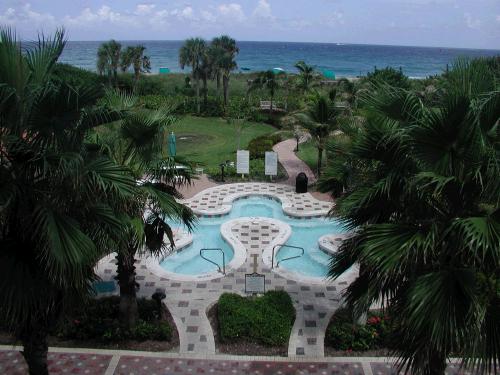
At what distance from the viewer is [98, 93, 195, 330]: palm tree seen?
24.6 ft

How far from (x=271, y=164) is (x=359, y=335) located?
37.8 ft

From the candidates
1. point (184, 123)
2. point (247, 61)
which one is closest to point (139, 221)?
point (184, 123)

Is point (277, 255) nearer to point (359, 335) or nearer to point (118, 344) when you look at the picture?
point (359, 335)

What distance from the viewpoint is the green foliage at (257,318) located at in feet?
31.2

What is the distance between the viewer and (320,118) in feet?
64.4

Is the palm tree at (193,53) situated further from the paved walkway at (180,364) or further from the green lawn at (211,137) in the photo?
the paved walkway at (180,364)

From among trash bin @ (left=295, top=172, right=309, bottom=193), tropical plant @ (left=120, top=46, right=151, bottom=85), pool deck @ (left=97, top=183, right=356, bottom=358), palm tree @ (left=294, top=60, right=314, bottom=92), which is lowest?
pool deck @ (left=97, top=183, right=356, bottom=358)

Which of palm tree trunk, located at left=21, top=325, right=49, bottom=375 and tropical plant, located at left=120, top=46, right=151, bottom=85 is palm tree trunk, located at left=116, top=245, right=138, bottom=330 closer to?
palm tree trunk, located at left=21, top=325, right=49, bottom=375

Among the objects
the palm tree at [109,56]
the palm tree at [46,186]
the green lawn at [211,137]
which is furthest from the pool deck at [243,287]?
the palm tree at [109,56]

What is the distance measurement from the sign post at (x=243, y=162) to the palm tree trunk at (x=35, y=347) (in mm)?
14635

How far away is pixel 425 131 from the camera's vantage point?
16.1 feet

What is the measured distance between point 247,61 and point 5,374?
14739 cm

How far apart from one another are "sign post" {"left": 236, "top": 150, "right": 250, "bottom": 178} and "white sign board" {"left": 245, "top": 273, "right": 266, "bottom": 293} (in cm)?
958

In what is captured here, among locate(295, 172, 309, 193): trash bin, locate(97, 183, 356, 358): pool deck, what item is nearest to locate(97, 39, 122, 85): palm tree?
locate(295, 172, 309, 193): trash bin
